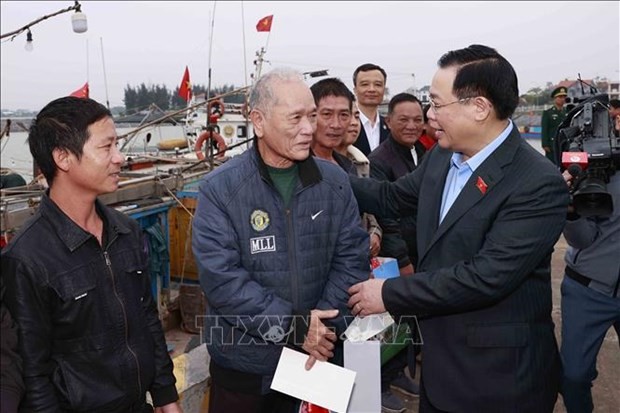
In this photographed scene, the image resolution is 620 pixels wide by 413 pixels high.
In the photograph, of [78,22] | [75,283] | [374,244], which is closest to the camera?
[75,283]

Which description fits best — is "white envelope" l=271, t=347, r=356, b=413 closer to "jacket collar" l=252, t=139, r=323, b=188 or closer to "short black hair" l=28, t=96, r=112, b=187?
"jacket collar" l=252, t=139, r=323, b=188

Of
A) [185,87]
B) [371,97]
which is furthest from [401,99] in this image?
[185,87]

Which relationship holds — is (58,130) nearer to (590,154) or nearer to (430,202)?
(430,202)

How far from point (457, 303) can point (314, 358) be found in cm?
61

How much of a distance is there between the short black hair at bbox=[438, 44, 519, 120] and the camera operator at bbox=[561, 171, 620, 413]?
42.1 inches

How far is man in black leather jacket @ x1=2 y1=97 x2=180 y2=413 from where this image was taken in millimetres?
1692

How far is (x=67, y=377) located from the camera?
1.76 meters

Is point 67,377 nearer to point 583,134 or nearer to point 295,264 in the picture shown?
point 295,264

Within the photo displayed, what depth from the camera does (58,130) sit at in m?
1.84

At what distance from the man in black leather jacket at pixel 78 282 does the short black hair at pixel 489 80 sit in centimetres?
133

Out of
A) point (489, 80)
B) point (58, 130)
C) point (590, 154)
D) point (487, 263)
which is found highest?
point (489, 80)

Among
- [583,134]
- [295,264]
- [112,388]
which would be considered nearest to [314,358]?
[295,264]

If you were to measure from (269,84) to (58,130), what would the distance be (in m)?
0.83

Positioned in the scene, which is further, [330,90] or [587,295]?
[330,90]
